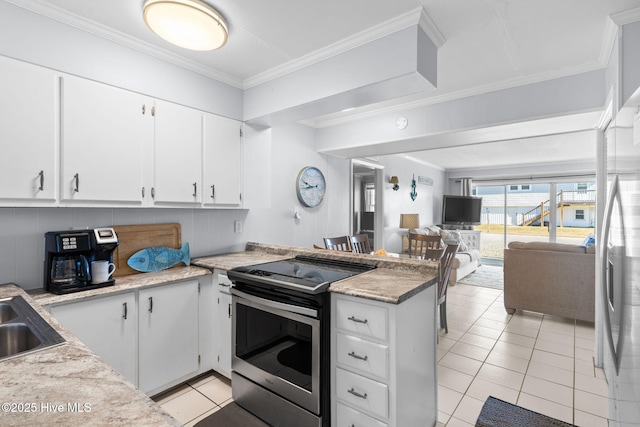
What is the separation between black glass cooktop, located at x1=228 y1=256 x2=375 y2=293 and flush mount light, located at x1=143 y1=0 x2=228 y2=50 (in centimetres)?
148

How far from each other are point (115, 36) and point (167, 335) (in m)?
2.06

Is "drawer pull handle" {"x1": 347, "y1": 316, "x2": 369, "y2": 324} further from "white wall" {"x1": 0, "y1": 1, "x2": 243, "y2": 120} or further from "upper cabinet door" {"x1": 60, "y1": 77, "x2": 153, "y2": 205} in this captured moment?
"white wall" {"x1": 0, "y1": 1, "x2": 243, "y2": 120}

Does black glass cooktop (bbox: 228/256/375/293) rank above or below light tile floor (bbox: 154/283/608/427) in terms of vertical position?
above

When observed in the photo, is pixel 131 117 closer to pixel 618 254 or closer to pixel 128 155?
pixel 128 155

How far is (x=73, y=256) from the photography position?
76.7 inches

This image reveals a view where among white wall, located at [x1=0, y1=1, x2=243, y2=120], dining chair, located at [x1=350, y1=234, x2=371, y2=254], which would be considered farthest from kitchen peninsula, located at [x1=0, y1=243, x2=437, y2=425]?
white wall, located at [x1=0, y1=1, x2=243, y2=120]

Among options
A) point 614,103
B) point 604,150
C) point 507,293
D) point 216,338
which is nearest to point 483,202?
point 507,293

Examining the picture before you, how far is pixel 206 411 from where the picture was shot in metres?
2.07

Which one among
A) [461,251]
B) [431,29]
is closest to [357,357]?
[431,29]

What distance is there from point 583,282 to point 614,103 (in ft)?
8.03

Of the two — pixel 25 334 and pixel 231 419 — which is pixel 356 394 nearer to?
pixel 231 419

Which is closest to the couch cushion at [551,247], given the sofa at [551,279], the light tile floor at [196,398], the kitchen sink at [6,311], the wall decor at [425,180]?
the sofa at [551,279]

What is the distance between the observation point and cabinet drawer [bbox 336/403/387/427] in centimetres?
160

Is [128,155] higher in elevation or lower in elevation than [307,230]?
higher
